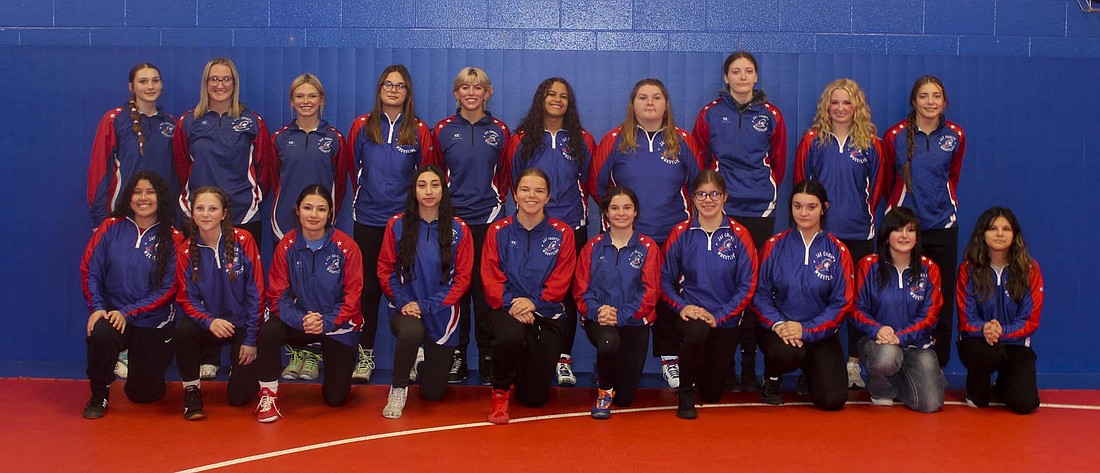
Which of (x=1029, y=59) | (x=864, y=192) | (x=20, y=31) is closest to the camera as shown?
(x=864, y=192)

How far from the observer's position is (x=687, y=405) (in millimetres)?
4859

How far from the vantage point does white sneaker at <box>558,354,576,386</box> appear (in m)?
5.50

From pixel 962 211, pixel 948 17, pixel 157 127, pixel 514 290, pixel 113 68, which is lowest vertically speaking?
pixel 514 290

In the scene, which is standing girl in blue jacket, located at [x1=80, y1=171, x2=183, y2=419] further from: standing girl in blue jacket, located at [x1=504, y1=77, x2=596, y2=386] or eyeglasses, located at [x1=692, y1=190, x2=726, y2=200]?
eyeglasses, located at [x1=692, y1=190, x2=726, y2=200]

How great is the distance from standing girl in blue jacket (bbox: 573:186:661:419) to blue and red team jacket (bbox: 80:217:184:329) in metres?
2.09

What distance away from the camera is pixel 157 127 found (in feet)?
18.7

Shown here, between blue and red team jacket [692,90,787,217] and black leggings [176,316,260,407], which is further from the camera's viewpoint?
blue and red team jacket [692,90,787,217]

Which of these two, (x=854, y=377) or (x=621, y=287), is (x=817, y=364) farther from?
(x=621, y=287)

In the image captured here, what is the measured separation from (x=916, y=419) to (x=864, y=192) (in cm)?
129

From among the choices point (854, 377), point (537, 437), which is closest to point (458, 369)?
point (537, 437)

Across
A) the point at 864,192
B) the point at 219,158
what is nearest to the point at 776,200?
the point at 864,192

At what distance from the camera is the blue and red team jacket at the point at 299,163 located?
552 centimetres

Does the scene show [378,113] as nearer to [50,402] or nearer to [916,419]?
[50,402]

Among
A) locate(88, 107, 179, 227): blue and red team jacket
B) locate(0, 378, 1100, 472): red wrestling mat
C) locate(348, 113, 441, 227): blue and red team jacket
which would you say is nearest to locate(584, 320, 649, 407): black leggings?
locate(0, 378, 1100, 472): red wrestling mat
